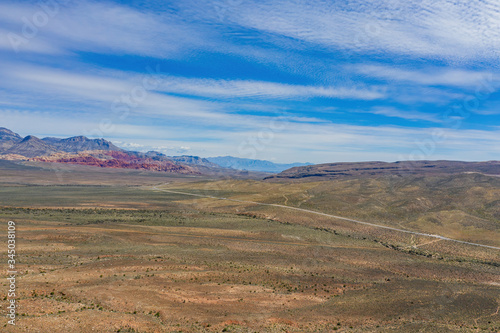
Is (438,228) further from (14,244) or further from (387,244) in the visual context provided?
(14,244)

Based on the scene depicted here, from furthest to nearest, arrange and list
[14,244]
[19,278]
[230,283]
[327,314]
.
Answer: [14,244]
[230,283]
[19,278]
[327,314]

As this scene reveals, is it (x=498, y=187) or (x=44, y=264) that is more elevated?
(x=498, y=187)

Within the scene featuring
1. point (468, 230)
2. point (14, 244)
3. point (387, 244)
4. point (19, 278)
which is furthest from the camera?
point (468, 230)

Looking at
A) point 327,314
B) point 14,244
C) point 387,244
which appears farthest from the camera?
point 387,244

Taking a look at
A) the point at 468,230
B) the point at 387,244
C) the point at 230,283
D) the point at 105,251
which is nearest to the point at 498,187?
the point at 468,230

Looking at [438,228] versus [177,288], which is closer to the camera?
[177,288]

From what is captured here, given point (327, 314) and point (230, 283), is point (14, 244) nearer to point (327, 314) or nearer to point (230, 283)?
point (230, 283)

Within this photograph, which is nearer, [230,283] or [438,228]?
[230,283]

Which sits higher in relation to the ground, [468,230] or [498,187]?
[498,187]

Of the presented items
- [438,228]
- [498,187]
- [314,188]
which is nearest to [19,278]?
[438,228]
